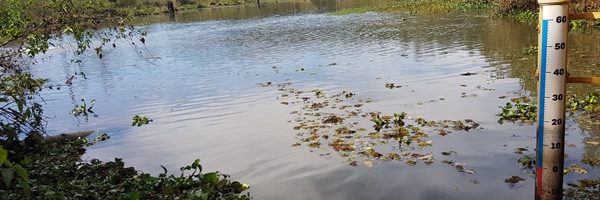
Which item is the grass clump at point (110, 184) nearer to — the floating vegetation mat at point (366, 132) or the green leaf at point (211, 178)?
the green leaf at point (211, 178)

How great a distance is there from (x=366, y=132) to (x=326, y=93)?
14.8 feet

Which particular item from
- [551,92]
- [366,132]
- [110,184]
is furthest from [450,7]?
[551,92]

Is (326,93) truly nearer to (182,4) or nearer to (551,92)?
(551,92)

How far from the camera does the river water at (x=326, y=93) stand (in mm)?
7492

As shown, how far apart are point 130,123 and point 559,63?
1121cm

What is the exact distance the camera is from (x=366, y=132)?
390 inches

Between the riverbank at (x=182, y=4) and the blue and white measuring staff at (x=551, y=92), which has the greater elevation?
the riverbank at (x=182, y=4)

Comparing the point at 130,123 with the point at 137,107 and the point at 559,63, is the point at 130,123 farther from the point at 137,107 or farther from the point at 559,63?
the point at 559,63

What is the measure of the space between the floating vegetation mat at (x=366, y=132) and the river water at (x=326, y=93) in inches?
5.1

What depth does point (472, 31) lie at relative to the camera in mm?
26594

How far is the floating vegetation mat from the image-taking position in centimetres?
840

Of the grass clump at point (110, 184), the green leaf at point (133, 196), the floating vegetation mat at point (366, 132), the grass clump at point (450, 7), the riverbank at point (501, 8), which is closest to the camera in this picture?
the green leaf at point (133, 196)

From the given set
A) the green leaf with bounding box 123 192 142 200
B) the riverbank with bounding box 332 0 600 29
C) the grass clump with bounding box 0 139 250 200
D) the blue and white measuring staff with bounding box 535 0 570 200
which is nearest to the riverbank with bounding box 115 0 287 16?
Result: the riverbank with bounding box 332 0 600 29

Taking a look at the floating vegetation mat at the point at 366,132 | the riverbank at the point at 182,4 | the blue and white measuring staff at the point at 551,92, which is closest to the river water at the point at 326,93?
the floating vegetation mat at the point at 366,132
